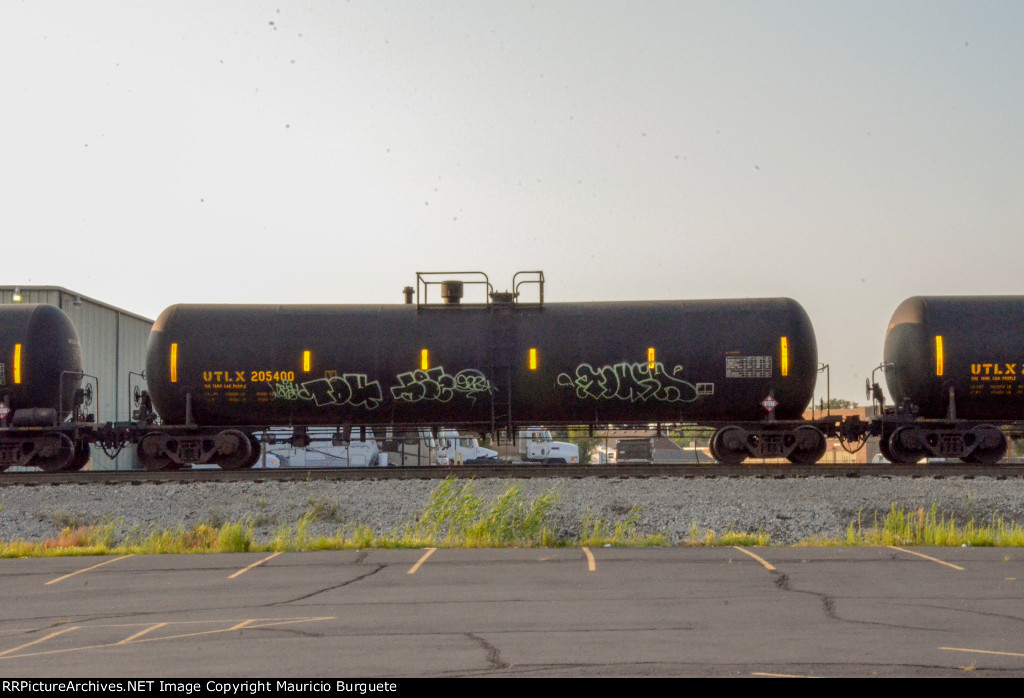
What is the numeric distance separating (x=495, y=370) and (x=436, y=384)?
1.29 meters

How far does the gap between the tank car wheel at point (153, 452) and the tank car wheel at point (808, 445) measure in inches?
541

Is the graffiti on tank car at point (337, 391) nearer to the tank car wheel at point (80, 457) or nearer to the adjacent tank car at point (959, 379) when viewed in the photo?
the tank car wheel at point (80, 457)

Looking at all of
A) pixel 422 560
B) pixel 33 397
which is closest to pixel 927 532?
pixel 422 560

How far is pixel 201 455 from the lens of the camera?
19.0m

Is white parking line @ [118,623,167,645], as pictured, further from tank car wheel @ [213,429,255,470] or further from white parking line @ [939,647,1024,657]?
tank car wheel @ [213,429,255,470]

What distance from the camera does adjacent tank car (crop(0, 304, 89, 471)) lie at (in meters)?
19.0

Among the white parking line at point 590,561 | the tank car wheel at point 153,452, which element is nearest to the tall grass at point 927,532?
the white parking line at point 590,561

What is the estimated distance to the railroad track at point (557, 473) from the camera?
16.5 metres

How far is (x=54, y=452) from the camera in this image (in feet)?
62.8

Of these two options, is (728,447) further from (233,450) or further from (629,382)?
(233,450)

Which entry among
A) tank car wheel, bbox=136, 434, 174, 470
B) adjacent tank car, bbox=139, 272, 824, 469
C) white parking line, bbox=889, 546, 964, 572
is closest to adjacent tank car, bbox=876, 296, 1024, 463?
adjacent tank car, bbox=139, 272, 824, 469

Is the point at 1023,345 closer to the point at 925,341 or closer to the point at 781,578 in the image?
the point at 925,341

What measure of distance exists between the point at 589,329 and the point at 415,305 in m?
3.87

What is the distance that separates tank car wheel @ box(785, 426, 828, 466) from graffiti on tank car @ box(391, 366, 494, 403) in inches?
265
